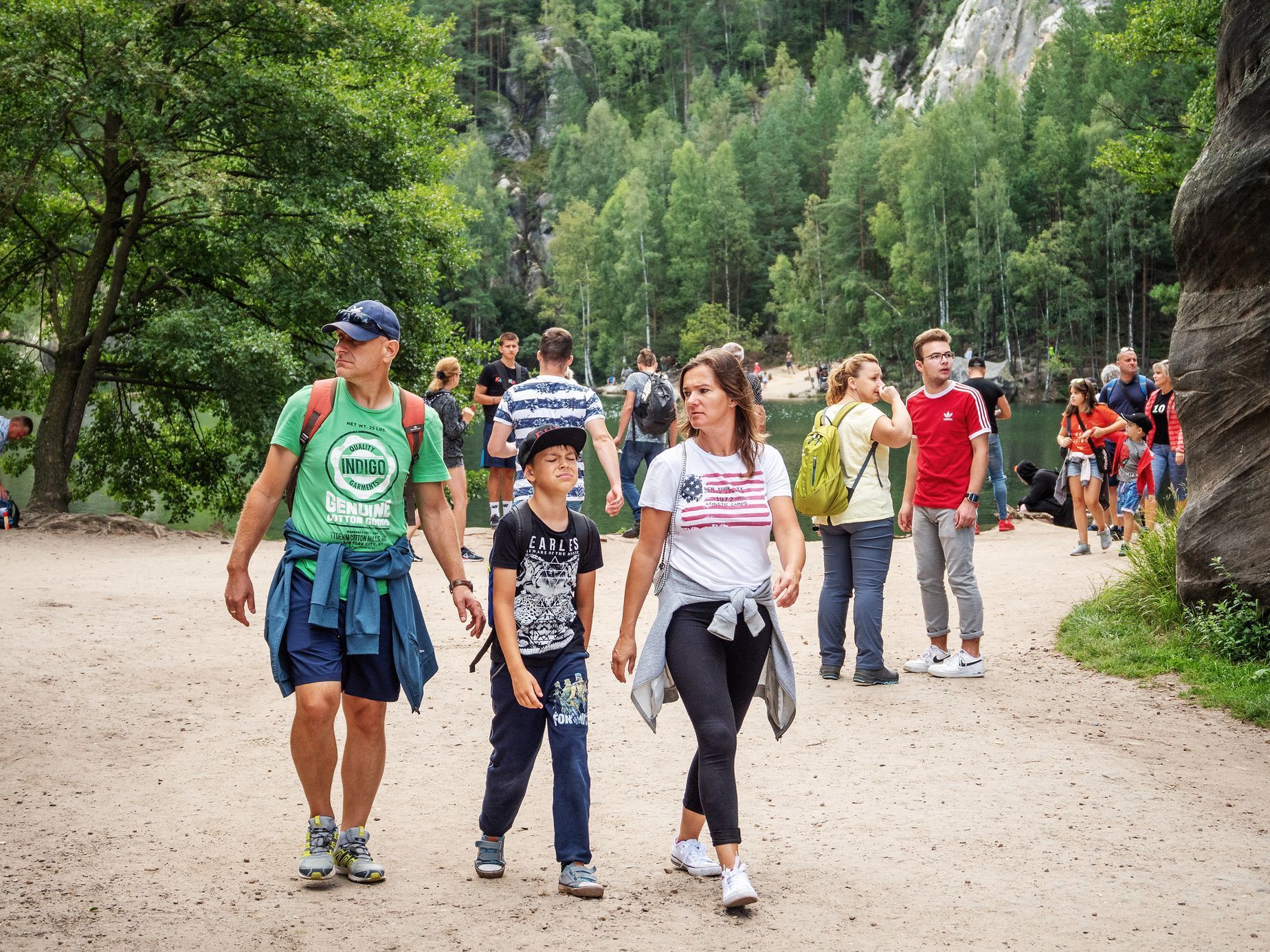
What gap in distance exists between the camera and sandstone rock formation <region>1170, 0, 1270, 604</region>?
753 cm

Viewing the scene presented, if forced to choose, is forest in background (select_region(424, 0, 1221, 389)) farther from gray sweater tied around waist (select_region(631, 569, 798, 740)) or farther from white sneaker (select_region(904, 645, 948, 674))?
gray sweater tied around waist (select_region(631, 569, 798, 740))

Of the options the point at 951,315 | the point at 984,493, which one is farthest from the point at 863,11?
the point at 984,493

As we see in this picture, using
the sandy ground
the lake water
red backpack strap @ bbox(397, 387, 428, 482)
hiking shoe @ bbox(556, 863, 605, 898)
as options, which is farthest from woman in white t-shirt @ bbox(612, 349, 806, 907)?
the lake water

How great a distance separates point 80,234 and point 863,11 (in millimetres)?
128436

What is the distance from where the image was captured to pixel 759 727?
21.8ft

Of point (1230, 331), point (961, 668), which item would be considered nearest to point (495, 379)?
point (961, 668)

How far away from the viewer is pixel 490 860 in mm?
4340

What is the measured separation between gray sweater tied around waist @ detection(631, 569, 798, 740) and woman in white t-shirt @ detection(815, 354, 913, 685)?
3122 mm

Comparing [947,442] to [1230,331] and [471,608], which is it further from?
[471,608]

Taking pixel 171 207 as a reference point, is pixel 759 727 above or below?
below

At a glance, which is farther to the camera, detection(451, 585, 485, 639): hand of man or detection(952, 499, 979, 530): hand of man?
detection(952, 499, 979, 530): hand of man

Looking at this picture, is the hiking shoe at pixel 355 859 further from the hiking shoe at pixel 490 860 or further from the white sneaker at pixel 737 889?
the white sneaker at pixel 737 889

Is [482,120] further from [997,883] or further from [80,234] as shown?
[997,883]

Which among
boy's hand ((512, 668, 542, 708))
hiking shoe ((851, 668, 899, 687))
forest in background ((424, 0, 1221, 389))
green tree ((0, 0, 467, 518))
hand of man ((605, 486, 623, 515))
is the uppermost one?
→ forest in background ((424, 0, 1221, 389))
